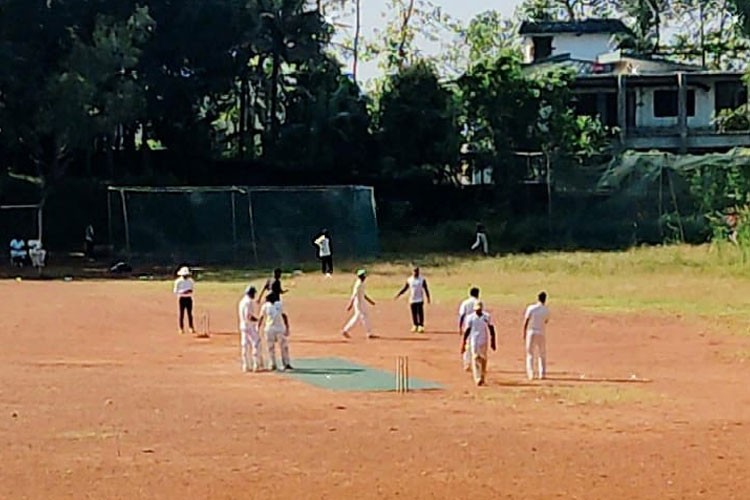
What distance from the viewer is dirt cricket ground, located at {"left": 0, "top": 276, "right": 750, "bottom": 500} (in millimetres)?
14617

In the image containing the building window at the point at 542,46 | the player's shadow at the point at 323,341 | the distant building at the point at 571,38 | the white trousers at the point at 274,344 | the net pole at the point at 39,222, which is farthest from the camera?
the building window at the point at 542,46

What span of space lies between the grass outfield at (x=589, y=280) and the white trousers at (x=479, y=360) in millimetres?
10218

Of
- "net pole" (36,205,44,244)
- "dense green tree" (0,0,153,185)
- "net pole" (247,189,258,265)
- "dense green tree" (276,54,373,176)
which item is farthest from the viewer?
"dense green tree" (276,54,373,176)

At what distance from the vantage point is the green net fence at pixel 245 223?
164 feet

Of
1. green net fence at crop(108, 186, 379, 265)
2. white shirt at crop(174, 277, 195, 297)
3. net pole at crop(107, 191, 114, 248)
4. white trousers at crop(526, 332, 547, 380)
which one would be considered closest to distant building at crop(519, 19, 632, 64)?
green net fence at crop(108, 186, 379, 265)

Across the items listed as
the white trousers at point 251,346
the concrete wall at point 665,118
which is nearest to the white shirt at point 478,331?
the white trousers at point 251,346

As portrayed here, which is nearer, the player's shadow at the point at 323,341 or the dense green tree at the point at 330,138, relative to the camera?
the player's shadow at the point at 323,341

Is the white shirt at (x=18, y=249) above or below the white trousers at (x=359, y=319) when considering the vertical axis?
above

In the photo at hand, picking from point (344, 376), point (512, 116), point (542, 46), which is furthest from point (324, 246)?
point (542, 46)

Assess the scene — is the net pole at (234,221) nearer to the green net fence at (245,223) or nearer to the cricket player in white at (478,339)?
the green net fence at (245,223)

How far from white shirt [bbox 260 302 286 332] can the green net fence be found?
998 inches

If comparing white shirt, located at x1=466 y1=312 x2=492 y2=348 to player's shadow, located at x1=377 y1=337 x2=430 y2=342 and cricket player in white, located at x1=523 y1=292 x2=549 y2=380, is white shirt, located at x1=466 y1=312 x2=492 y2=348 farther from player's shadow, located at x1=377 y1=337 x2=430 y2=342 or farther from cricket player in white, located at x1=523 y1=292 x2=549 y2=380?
player's shadow, located at x1=377 y1=337 x2=430 y2=342

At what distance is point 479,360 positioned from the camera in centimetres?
2233

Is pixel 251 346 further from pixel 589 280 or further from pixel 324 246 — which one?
pixel 324 246
